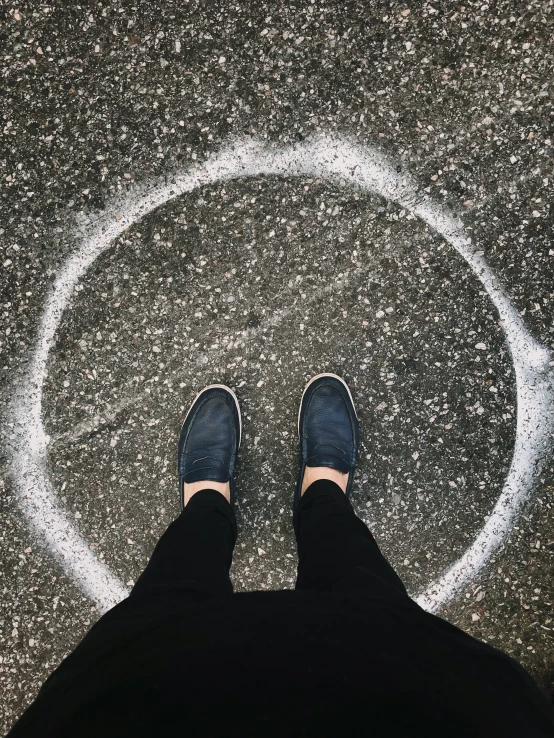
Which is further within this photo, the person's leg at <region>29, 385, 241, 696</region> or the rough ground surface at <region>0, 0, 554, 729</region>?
the rough ground surface at <region>0, 0, 554, 729</region>

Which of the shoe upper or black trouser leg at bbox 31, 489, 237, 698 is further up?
→ the shoe upper

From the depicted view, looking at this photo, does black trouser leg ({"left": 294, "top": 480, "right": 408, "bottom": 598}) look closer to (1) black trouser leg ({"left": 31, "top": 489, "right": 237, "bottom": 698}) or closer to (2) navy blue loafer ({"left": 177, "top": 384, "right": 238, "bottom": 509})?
(1) black trouser leg ({"left": 31, "top": 489, "right": 237, "bottom": 698})

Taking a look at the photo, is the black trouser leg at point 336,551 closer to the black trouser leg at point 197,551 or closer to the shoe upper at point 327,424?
the shoe upper at point 327,424

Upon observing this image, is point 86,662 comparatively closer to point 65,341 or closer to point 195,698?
point 195,698

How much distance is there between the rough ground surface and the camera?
7.09ft

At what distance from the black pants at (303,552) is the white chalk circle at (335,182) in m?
0.67

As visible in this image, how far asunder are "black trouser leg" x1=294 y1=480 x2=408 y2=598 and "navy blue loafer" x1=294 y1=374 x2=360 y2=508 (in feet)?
0.40

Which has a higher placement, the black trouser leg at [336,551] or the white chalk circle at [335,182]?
the white chalk circle at [335,182]

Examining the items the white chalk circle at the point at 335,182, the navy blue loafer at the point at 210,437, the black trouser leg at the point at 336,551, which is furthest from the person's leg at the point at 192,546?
the white chalk circle at the point at 335,182

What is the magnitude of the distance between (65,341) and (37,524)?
3.03 feet

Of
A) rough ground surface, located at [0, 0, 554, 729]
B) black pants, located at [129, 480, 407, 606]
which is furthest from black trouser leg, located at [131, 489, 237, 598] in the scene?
rough ground surface, located at [0, 0, 554, 729]

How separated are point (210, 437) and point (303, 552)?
686 mm

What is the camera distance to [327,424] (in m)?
2.22

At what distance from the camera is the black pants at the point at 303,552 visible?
5.47ft
